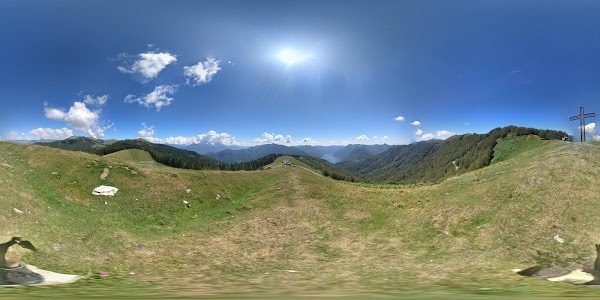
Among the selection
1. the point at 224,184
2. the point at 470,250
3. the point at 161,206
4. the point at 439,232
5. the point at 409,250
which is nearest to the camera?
the point at 470,250

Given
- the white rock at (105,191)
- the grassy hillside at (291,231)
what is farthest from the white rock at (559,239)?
the white rock at (105,191)

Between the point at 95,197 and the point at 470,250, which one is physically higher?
the point at 95,197

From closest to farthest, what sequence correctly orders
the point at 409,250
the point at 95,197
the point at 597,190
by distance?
the point at 409,250, the point at 597,190, the point at 95,197

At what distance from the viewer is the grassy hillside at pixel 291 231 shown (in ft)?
50.8

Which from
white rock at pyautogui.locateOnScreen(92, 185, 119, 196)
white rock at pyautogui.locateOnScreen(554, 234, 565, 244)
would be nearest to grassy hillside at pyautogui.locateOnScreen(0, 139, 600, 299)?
white rock at pyautogui.locateOnScreen(554, 234, 565, 244)

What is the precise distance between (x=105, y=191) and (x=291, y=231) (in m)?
21.9

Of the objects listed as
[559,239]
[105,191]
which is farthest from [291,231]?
[105,191]

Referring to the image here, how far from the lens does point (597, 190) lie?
101 ft

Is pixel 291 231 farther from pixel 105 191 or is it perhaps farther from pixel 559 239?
pixel 105 191

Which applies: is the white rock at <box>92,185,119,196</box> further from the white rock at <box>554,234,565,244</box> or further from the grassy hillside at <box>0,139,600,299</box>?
the white rock at <box>554,234,565,244</box>

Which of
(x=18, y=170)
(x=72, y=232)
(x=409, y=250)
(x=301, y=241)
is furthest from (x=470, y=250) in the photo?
(x=18, y=170)

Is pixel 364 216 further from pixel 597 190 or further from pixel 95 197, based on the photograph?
pixel 95 197

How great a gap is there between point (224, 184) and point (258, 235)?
862 inches

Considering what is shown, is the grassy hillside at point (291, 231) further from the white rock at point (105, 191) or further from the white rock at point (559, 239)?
the white rock at point (105, 191)
